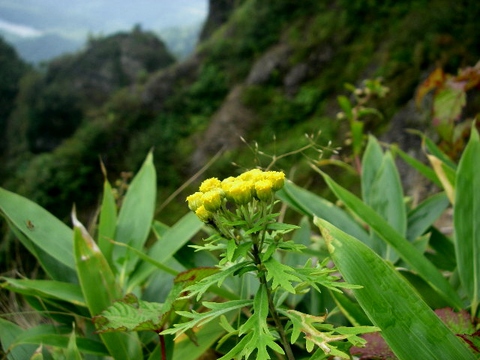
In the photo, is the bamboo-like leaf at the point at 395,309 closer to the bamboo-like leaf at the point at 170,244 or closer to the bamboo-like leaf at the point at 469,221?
the bamboo-like leaf at the point at 469,221

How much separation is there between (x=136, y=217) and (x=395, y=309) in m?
0.67

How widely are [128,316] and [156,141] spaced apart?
33.0 ft

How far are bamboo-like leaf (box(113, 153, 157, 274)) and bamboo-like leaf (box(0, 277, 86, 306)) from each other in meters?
0.11

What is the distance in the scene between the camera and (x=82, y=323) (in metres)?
0.91

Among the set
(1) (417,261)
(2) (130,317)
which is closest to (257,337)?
(2) (130,317)

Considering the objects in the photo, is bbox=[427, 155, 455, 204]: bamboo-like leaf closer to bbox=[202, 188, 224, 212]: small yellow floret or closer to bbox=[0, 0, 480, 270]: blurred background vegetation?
bbox=[202, 188, 224, 212]: small yellow floret

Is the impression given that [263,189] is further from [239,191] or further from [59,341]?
[59,341]

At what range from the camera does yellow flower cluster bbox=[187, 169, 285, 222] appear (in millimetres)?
441

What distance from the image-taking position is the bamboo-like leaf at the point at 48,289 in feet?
2.64

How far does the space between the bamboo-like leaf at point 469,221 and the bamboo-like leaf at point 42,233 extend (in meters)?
0.77

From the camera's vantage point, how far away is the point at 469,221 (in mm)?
783

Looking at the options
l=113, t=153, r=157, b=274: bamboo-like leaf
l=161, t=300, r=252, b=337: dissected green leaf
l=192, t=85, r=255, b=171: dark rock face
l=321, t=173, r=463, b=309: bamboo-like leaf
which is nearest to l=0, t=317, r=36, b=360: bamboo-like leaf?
l=113, t=153, r=157, b=274: bamboo-like leaf

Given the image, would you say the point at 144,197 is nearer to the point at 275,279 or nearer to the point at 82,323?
the point at 82,323

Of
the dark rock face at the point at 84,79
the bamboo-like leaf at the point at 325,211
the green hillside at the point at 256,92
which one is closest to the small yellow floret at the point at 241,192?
the bamboo-like leaf at the point at 325,211
